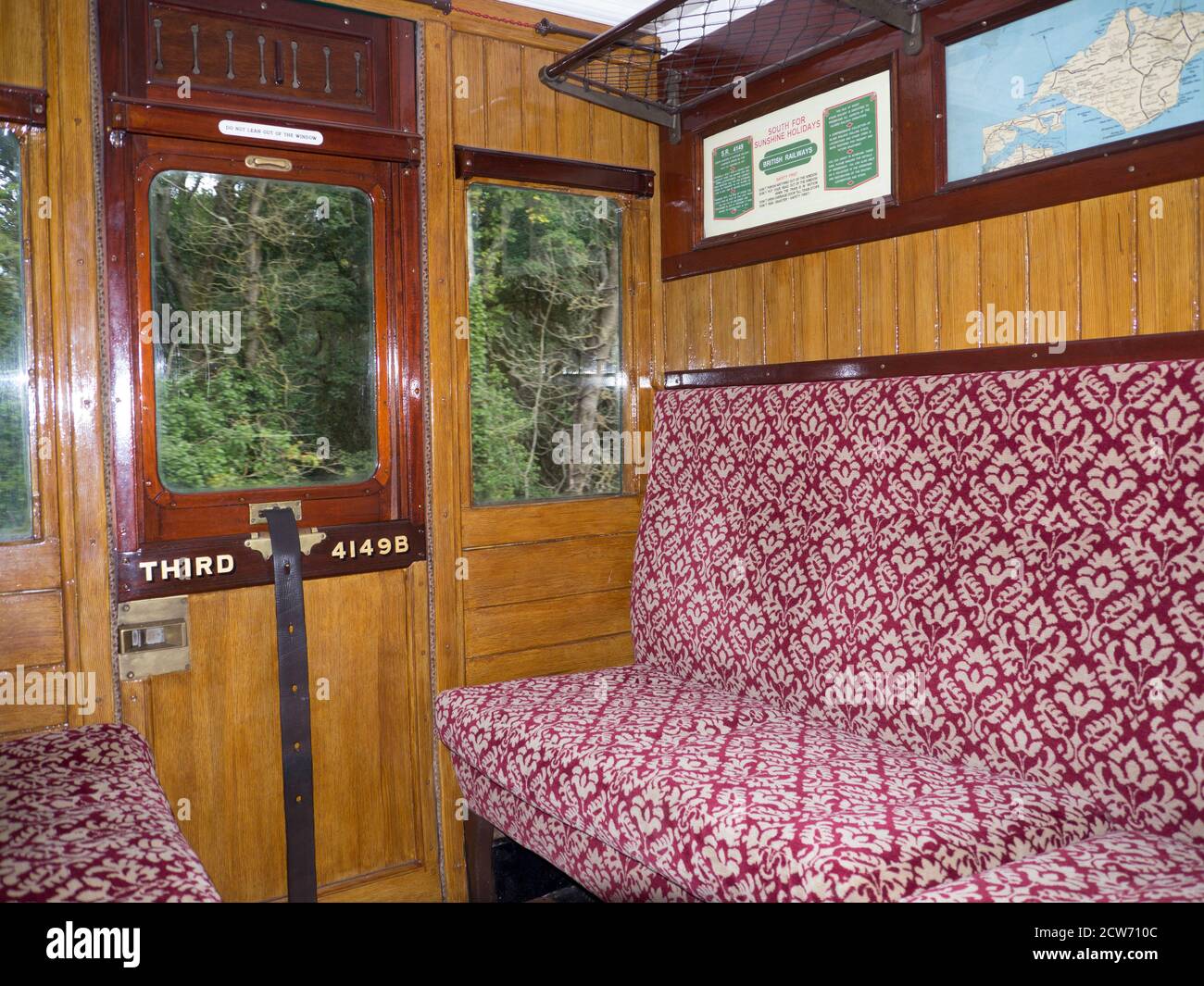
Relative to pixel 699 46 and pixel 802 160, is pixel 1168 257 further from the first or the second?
pixel 699 46

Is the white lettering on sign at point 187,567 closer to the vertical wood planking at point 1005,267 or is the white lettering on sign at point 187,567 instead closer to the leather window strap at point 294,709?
the leather window strap at point 294,709

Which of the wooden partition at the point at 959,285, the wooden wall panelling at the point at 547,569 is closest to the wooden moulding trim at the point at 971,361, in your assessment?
the wooden partition at the point at 959,285

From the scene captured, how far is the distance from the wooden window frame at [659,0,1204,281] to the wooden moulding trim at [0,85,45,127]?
6.78ft

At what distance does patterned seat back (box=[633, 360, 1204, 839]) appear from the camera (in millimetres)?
1971

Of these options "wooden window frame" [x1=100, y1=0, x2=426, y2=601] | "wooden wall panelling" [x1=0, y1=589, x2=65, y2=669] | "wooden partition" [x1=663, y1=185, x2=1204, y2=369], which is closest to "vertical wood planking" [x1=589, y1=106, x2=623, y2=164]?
"wooden partition" [x1=663, y1=185, x2=1204, y2=369]

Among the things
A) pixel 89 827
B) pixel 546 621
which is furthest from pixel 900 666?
pixel 89 827

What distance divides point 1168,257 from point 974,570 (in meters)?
0.82

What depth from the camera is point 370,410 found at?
3.17m

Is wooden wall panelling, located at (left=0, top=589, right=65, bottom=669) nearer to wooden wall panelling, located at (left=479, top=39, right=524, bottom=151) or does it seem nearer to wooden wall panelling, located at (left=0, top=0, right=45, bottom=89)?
wooden wall panelling, located at (left=0, top=0, right=45, bottom=89)

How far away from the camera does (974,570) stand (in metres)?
2.32

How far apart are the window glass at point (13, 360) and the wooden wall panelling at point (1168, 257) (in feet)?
9.28

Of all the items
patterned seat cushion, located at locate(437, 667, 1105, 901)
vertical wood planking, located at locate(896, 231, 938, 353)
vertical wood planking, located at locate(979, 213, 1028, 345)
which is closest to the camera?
patterned seat cushion, located at locate(437, 667, 1105, 901)

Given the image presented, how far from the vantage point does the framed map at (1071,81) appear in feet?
6.94
